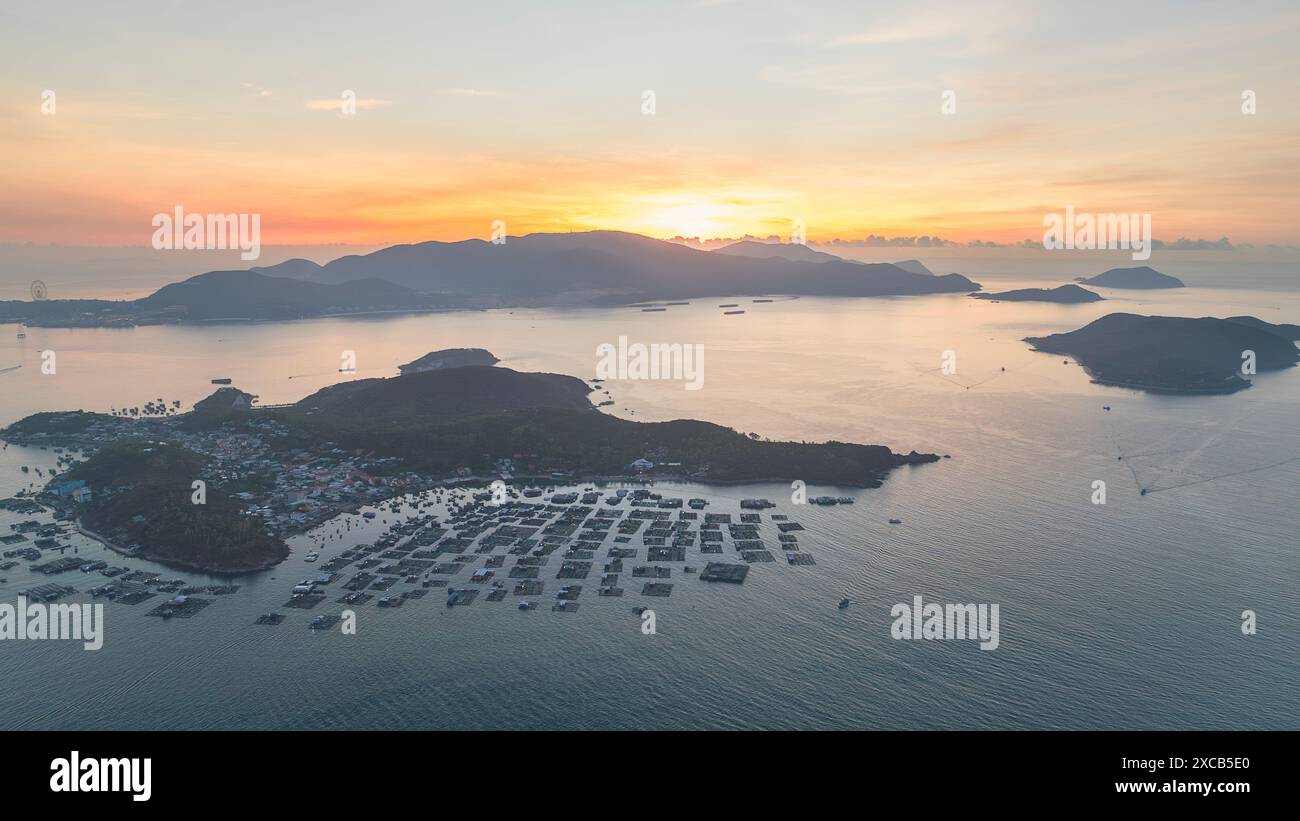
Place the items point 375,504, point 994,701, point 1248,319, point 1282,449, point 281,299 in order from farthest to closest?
point 281,299 < point 1248,319 < point 1282,449 < point 375,504 < point 994,701

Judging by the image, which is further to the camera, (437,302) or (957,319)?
(437,302)

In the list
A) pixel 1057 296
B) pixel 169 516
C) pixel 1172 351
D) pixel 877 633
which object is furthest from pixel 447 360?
pixel 1057 296

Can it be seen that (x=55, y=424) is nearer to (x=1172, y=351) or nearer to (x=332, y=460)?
(x=332, y=460)

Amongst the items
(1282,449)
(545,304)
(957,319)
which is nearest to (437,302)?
(545,304)

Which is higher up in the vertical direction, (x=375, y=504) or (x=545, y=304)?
(x=545, y=304)

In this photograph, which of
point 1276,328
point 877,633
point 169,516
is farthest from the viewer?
point 1276,328

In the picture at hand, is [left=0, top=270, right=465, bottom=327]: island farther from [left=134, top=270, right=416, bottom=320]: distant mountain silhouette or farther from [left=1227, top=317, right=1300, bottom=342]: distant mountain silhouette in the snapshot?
[left=1227, top=317, right=1300, bottom=342]: distant mountain silhouette

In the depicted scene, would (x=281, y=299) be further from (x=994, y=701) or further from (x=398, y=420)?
(x=994, y=701)

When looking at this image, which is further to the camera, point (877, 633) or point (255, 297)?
point (255, 297)

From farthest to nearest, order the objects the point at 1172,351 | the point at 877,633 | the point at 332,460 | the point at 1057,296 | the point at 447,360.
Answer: the point at 1057,296, the point at 447,360, the point at 1172,351, the point at 332,460, the point at 877,633
